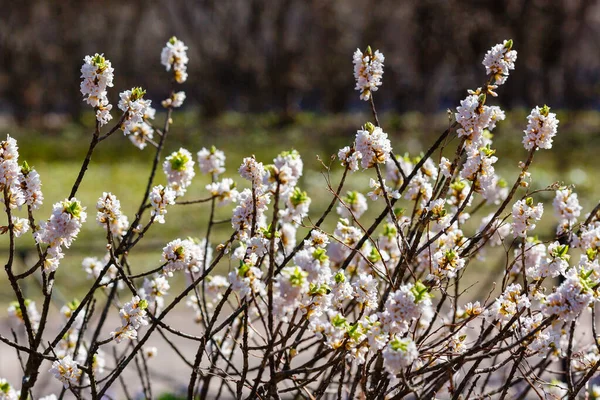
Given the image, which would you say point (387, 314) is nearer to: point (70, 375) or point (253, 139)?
point (70, 375)

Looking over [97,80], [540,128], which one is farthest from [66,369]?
[540,128]

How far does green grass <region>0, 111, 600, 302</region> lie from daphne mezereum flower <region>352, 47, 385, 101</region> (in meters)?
6.50

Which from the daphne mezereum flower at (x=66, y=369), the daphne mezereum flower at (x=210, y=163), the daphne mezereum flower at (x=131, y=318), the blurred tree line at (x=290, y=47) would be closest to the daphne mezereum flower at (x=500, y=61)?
the daphne mezereum flower at (x=210, y=163)

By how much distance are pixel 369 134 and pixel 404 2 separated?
54.3ft

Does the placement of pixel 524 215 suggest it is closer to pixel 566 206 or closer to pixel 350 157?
pixel 566 206

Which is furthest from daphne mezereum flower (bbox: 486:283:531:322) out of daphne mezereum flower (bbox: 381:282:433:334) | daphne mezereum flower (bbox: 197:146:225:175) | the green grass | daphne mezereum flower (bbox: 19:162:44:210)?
the green grass

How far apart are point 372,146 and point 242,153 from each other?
12380 millimetres

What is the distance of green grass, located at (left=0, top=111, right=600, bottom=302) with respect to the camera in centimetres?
1040

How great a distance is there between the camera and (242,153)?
14.2 meters

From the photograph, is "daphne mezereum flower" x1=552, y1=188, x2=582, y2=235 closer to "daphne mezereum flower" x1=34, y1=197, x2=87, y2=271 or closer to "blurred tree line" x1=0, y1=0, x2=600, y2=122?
"daphne mezereum flower" x1=34, y1=197, x2=87, y2=271

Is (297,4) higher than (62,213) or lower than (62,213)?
higher

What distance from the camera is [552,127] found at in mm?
1979

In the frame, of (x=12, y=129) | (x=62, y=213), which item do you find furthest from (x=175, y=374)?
(x=12, y=129)

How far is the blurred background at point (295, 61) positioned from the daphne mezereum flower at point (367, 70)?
13211 mm
